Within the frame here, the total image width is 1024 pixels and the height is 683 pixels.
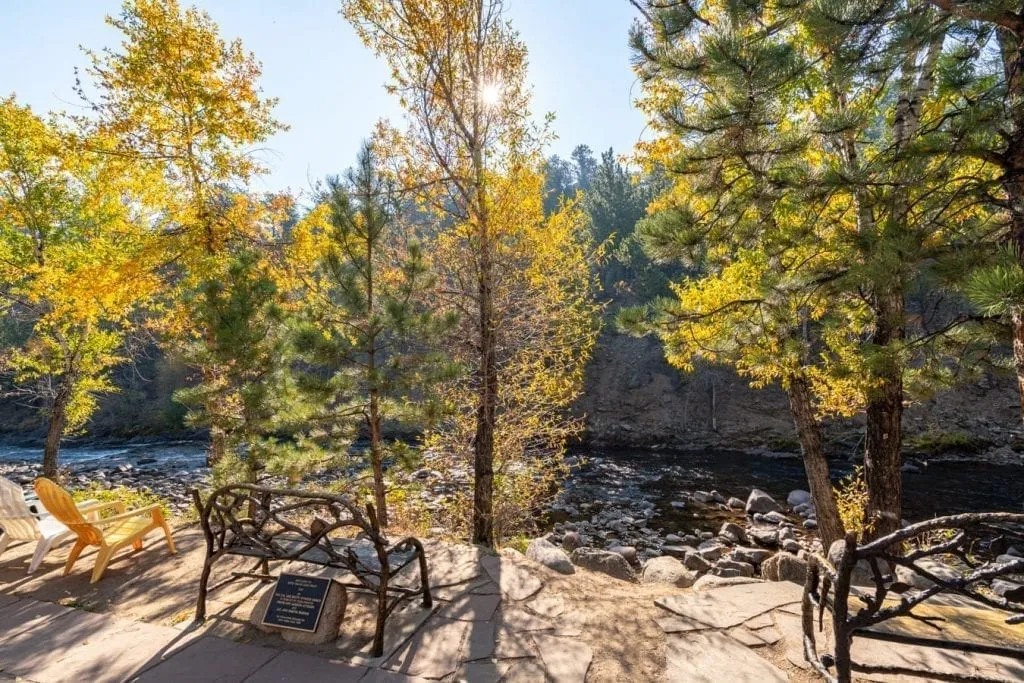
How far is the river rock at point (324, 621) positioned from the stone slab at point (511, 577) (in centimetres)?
128

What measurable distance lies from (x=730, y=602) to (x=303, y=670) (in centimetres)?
304

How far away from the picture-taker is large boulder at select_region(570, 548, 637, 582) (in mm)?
6023

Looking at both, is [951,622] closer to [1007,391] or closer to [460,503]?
[460,503]

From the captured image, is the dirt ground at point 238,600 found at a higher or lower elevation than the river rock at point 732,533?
higher

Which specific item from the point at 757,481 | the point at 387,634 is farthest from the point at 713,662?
the point at 757,481

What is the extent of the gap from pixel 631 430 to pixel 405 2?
21.5 meters

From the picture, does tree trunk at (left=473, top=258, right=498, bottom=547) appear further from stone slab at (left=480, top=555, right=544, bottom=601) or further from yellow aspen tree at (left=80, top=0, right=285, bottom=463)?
yellow aspen tree at (left=80, top=0, right=285, bottom=463)

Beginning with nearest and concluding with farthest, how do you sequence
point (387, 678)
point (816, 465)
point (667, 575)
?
point (387, 678)
point (816, 465)
point (667, 575)

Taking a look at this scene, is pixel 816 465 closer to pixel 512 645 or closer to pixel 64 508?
pixel 512 645

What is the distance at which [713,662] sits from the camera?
110 inches

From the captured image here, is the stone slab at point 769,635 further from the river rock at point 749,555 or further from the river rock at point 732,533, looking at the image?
the river rock at point 732,533

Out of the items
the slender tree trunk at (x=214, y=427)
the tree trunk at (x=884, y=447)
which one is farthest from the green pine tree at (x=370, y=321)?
the tree trunk at (x=884, y=447)

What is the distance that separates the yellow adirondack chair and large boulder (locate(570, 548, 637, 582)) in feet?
15.4

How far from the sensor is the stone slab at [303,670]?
8.55 ft
